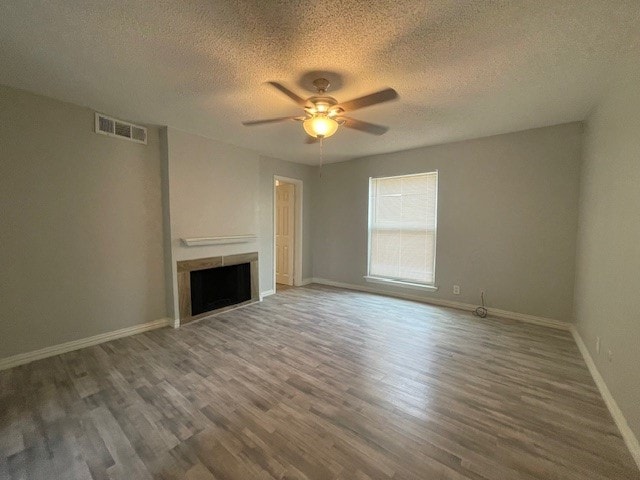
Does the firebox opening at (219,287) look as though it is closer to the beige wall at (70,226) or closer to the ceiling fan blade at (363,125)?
the beige wall at (70,226)

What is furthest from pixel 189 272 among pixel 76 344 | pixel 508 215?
pixel 508 215

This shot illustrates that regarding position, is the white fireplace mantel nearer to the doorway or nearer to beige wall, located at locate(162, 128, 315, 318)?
beige wall, located at locate(162, 128, 315, 318)

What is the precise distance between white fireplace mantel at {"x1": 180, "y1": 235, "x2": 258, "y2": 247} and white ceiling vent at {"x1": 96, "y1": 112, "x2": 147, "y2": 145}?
4.25 ft

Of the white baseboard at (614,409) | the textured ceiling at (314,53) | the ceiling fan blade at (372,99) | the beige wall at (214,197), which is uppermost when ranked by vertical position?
the textured ceiling at (314,53)

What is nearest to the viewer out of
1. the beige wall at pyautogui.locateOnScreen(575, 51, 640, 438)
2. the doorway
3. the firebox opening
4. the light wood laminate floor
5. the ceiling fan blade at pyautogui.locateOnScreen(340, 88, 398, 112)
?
the light wood laminate floor

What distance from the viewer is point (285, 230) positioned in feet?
18.7

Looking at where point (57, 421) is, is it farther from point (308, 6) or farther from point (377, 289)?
point (377, 289)

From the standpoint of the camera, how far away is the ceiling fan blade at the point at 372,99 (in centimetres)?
177

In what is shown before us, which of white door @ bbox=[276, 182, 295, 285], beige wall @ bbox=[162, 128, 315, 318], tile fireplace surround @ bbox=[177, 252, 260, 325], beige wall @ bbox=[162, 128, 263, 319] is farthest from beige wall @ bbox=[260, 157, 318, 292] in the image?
tile fireplace surround @ bbox=[177, 252, 260, 325]

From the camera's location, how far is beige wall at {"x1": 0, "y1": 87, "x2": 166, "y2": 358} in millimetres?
2381

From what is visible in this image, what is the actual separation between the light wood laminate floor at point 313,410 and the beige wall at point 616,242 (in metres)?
0.31

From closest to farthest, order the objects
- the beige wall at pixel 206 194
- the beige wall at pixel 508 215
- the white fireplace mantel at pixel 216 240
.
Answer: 1. the beige wall at pixel 508 215
2. the beige wall at pixel 206 194
3. the white fireplace mantel at pixel 216 240

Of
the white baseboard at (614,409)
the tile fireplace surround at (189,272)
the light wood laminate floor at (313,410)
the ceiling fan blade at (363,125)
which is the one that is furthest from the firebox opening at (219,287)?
the white baseboard at (614,409)

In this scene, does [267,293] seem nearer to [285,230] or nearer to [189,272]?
[285,230]
